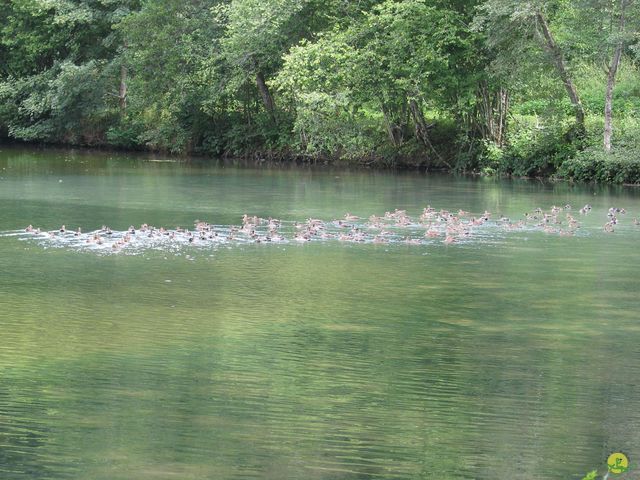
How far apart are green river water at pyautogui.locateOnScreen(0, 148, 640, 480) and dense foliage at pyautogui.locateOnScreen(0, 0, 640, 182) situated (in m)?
13.4

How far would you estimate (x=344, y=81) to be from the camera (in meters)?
41.4

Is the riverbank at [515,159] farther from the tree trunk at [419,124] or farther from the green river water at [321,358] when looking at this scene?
the green river water at [321,358]

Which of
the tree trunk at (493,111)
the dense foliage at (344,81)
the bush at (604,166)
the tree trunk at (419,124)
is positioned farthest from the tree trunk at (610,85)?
the tree trunk at (419,124)

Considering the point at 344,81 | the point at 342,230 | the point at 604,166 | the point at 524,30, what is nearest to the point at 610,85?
the point at 604,166

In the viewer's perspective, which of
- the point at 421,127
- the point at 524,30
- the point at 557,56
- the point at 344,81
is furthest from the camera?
the point at 421,127

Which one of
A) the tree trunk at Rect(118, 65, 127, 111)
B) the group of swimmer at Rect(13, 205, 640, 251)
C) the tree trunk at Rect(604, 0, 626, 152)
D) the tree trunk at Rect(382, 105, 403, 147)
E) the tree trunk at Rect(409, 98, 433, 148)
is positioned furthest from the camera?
the tree trunk at Rect(118, 65, 127, 111)

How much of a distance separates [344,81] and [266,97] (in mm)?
9354

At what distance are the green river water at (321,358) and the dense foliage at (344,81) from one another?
1337 centimetres

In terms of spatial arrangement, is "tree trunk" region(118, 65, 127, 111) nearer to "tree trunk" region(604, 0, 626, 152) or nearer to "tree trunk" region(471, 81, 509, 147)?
"tree trunk" region(471, 81, 509, 147)

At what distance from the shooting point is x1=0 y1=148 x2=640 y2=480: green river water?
9.41m

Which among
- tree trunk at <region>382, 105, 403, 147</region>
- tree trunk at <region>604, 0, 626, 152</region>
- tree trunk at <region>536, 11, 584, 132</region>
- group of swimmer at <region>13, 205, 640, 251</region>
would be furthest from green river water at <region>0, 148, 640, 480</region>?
tree trunk at <region>382, 105, 403, 147</region>

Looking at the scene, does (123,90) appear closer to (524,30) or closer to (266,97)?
(266,97)

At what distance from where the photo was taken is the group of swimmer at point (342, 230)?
73.2 feet

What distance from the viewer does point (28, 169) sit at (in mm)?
40875
